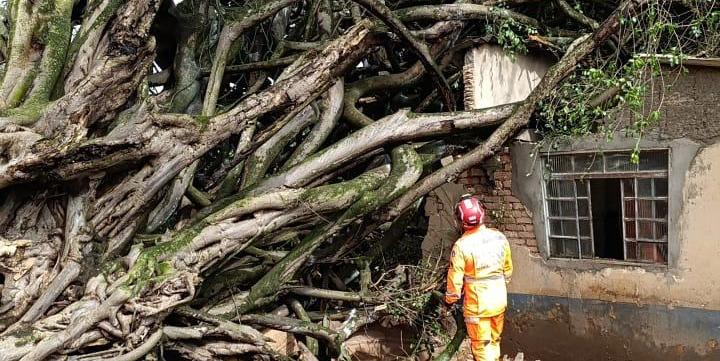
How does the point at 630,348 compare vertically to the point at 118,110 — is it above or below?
below

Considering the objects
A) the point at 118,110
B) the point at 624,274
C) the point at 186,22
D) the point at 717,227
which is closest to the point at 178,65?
the point at 186,22

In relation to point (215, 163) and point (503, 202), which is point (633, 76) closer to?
point (503, 202)

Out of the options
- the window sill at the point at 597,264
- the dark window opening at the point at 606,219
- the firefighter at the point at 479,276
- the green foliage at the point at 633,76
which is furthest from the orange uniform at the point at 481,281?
the dark window opening at the point at 606,219

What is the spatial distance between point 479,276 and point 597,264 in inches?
82.0

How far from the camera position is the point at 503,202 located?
25.3ft

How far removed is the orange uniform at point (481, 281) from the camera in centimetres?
537

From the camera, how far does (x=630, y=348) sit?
662cm

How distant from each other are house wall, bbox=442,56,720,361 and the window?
115mm

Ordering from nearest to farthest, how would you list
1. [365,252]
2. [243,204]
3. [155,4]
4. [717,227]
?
[155,4]
[243,204]
[717,227]
[365,252]

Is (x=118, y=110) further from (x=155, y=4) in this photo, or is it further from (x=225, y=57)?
(x=225, y=57)

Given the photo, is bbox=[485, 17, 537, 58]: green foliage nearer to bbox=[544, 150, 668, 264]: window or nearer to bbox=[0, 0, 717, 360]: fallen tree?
bbox=[0, 0, 717, 360]: fallen tree

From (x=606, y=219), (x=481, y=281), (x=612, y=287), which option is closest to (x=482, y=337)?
(x=481, y=281)

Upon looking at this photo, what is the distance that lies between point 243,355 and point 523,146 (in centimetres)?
378

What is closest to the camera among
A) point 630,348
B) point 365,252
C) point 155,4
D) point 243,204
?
point 155,4
